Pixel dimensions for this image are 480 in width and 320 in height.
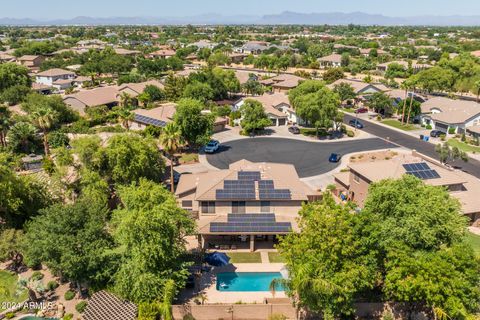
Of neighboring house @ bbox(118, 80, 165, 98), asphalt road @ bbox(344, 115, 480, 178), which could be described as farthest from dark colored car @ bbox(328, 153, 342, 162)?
neighboring house @ bbox(118, 80, 165, 98)

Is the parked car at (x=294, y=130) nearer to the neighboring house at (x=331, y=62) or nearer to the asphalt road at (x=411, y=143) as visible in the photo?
the asphalt road at (x=411, y=143)

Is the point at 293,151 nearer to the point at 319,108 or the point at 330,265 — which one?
the point at 319,108

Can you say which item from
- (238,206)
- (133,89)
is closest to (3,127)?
(133,89)

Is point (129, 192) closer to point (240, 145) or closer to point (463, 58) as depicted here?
point (240, 145)

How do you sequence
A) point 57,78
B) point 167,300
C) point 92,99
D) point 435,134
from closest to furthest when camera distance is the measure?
point 167,300
point 435,134
point 92,99
point 57,78

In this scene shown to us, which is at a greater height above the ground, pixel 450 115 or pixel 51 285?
pixel 450 115

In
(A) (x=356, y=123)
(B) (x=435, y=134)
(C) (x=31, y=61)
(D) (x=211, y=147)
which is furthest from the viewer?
(C) (x=31, y=61)

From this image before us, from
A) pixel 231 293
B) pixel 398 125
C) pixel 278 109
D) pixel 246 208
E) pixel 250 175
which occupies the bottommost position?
pixel 231 293
